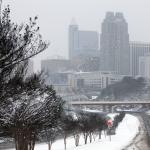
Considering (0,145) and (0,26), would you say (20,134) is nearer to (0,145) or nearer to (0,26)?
(0,26)

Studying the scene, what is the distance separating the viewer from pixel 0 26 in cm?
1981

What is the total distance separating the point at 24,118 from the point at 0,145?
3962cm

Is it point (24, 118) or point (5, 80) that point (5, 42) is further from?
point (24, 118)

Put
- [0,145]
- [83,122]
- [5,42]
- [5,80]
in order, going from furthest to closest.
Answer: [83,122] < [0,145] < [5,80] < [5,42]

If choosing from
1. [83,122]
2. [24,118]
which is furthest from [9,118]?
[83,122]

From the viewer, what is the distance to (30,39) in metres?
20.6

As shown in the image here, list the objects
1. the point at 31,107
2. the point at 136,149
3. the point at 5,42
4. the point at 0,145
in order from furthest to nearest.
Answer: the point at 0,145 → the point at 136,149 → the point at 31,107 → the point at 5,42

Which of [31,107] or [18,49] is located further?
[31,107]

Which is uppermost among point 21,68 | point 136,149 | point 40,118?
point 21,68

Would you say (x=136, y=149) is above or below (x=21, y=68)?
below

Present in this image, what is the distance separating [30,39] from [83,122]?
220ft

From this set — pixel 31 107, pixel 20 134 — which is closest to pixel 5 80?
pixel 31 107

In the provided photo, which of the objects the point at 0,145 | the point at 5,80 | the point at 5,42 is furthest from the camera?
the point at 0,145

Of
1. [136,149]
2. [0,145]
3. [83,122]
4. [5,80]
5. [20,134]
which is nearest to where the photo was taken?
[5,80]
